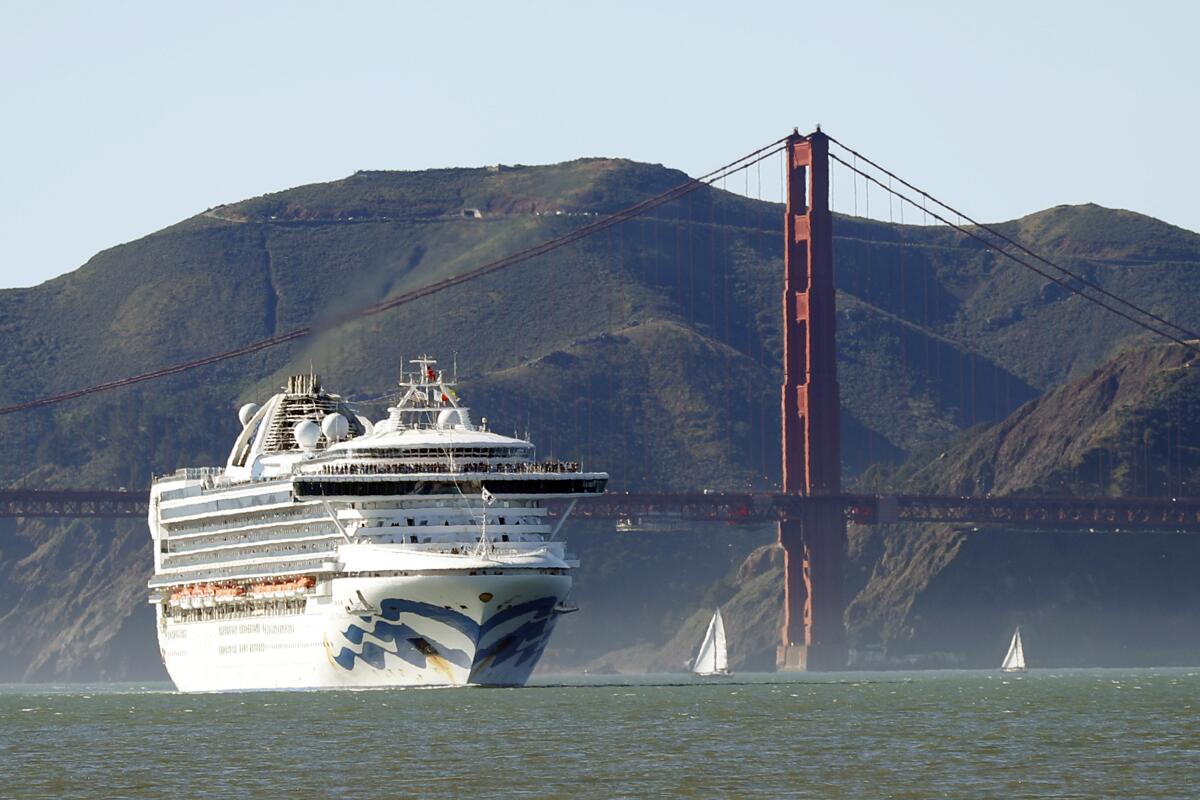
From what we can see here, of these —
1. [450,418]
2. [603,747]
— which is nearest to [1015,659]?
[450,418]

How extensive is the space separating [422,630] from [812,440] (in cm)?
7929

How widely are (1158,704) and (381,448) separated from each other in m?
27.5

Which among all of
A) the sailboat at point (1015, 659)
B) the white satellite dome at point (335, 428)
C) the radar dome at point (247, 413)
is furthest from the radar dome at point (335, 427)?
the sailboat at point (1015, 659)

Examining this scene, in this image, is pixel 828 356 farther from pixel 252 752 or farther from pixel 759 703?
pixel 252 752

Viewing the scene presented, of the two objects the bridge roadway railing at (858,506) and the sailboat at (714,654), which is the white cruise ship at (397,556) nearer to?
the sailboat at (714,654)

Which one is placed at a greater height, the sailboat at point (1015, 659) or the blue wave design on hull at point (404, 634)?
the blue wave design on hull at point (404, 634)

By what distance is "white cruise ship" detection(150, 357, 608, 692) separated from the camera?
93188 mm

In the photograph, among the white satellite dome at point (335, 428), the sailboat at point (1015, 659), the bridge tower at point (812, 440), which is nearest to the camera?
the white satellite dome at point (335, 428)

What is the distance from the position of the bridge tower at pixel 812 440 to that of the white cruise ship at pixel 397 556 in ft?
223

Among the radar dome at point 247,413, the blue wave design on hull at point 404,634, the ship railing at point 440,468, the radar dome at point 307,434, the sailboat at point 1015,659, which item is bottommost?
the sailboat at point 1015,659

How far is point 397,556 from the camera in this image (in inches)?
3701

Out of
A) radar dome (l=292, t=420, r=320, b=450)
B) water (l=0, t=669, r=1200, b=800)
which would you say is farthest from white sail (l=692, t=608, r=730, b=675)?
radar dome (l=292, t=420, r=320, b=450)

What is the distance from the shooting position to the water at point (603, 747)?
5875 centimetres

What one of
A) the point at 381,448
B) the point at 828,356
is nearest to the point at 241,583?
the point at 381,448
